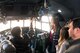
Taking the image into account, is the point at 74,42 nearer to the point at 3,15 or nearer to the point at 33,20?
the point at 3,15

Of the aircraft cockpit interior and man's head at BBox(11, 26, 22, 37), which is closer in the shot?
the aircraft cockpit interior

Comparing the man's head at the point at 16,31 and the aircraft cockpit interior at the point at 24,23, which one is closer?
the aircraft cockpit interior at the point at 24,23

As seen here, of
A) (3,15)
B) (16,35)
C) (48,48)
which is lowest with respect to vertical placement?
(48,48)

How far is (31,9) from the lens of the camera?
4512 mm

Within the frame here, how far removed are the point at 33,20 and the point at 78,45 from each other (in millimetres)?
2581

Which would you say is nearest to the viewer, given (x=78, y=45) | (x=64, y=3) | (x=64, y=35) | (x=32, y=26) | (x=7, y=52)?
(x=78, y=45)

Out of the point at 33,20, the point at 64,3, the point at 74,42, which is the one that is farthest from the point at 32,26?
the point at 64,3

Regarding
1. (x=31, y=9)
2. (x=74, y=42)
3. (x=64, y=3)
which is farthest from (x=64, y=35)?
(x=64, y=3)

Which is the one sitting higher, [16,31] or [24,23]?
[24,23]

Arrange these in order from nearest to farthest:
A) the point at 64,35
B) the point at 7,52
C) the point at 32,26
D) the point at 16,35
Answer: the point at 7,52 < the point at 64,35 < the point at 16,35 < the point at 32,26

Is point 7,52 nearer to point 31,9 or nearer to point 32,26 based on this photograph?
point 31,9

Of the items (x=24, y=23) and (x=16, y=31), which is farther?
(x=24, y=23)

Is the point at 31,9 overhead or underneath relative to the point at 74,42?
overhead

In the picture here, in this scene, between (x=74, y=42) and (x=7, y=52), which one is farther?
(x=7, y=52)
